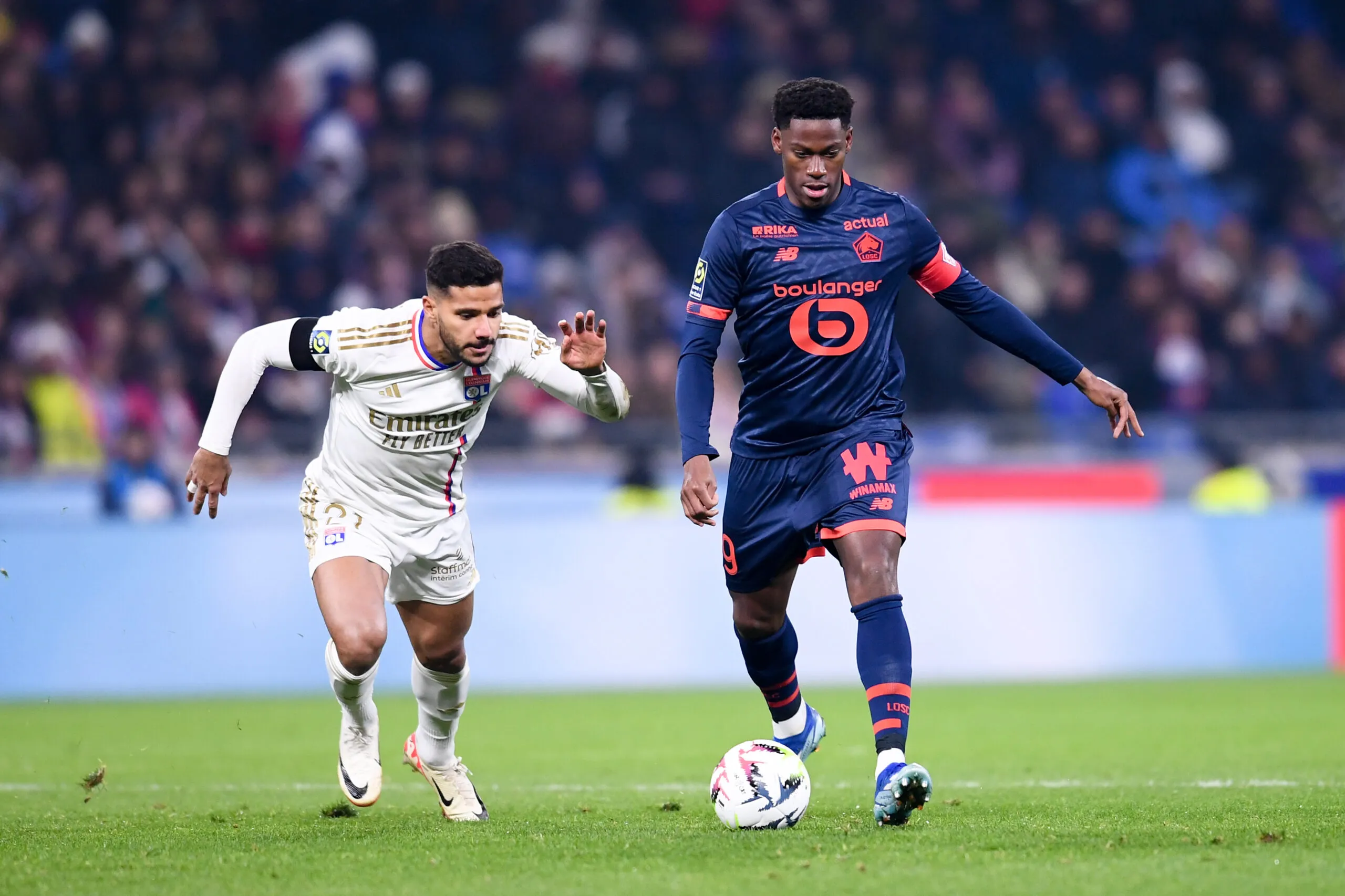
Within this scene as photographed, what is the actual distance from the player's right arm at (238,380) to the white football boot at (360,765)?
3.15 feet

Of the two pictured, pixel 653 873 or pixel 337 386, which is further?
pixel 337 386

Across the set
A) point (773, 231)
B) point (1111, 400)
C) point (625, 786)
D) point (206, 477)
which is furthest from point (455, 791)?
point (1111, 400)

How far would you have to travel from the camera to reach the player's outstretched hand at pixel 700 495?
547 cm

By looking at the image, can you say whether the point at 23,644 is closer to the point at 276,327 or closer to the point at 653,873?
the point at 276,327

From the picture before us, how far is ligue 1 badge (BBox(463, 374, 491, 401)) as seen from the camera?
6.04 m

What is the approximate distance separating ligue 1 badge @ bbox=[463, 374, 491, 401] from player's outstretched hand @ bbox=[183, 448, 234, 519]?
0.83 meters

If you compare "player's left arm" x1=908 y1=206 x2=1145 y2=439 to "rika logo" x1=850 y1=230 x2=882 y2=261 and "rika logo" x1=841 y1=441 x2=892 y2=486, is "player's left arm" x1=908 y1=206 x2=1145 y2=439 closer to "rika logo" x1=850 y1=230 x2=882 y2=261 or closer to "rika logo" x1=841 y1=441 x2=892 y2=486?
"rika logo" x1=850 y1=230 x2=882 y2=261

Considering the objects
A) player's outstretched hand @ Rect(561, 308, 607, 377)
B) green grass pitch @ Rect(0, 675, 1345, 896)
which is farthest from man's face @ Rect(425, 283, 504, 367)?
green grass pitch @ Rect(0, 675, 1345, 896)

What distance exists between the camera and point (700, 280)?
5902 millimetres

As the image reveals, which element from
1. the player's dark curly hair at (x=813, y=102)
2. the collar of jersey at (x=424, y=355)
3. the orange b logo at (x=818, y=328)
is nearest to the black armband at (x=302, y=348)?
the collar of jersey at (x=424, y=355)

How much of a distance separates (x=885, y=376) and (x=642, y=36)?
12650 millimetres

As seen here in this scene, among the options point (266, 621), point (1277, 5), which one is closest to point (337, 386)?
point (266, 621)

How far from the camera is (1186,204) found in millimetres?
17312

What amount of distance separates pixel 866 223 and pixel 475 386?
1.45 metres
